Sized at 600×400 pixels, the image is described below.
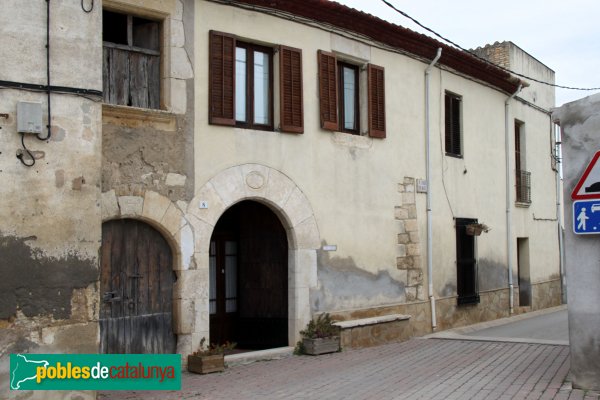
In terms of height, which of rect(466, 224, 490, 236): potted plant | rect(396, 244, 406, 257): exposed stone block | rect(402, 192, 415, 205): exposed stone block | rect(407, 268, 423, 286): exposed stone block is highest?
rect(402, 192, 415, 205): exposed stone block

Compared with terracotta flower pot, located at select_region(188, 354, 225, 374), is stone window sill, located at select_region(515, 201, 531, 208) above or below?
above

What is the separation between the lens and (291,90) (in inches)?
396

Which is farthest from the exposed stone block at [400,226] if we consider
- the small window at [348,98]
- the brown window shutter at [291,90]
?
the brown window shutter at [291,90]

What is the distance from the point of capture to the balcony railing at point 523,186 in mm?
16242

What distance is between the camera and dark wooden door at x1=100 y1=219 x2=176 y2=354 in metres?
8.02

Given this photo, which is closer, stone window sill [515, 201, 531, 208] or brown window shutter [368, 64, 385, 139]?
brown window shutter [368, 64, 385, 139]

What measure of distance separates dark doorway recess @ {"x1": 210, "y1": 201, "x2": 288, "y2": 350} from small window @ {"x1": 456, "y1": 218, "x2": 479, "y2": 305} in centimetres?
461

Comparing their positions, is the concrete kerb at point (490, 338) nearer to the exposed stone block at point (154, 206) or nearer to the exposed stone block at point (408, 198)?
the exposed stone block at point (408, 198)

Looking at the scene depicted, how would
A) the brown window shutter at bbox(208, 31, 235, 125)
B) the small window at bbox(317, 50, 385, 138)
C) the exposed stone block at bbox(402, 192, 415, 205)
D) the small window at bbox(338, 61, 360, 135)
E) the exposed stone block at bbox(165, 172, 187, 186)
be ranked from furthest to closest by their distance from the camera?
the exposed stone block at bbox(402, 192, 415, 205) → the small window at bbox(338, 61, 360, 135) → the small window at bbox(317, 50, 385, 138) → the brown window shutter at bbox(208, 31, 235, 125) → the exposed stone block at bbox(165, 172, 187, 186)

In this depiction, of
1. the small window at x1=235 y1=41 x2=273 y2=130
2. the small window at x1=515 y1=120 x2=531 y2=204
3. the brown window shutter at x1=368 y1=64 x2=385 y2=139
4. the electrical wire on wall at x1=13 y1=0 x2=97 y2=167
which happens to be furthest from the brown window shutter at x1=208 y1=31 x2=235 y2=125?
the small window at x1=515 y1=120 x2=531 y2=204

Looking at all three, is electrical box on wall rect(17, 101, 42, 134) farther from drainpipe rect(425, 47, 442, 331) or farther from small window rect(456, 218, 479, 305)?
small window rect(456, 218, 479, 305)

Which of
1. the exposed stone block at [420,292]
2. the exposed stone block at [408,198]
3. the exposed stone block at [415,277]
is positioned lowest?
the exposed stone block at [420,292]

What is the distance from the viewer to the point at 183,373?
839 cm

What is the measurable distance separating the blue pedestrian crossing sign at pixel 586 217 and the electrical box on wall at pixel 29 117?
533 cm
